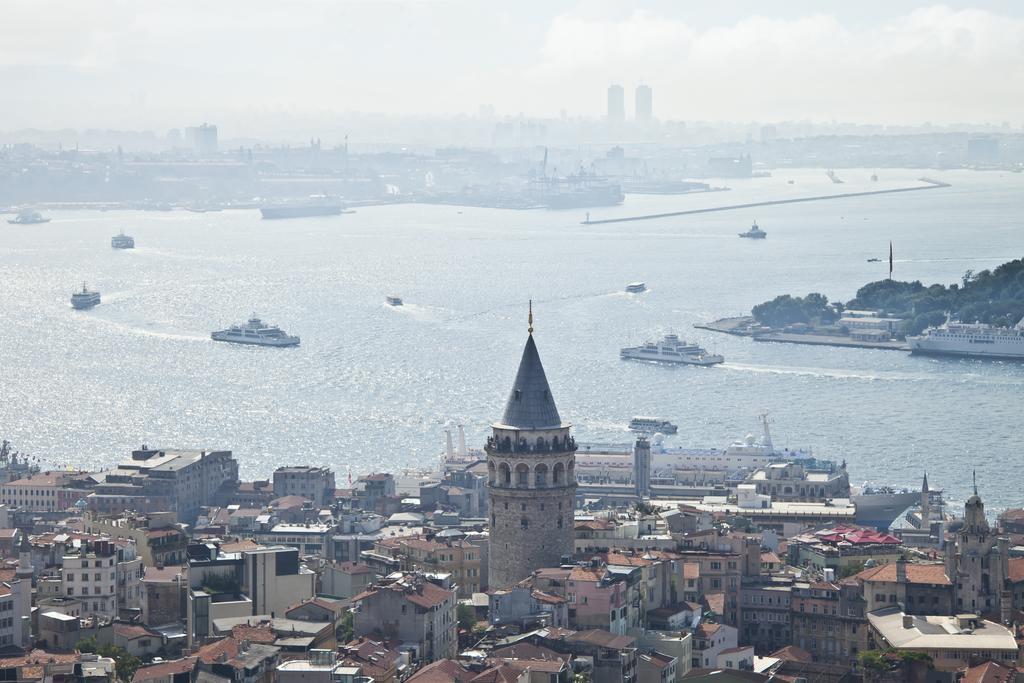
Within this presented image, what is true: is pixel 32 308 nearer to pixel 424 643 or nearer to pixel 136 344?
pixel 136 344

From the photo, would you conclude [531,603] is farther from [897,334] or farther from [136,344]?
[897,334]

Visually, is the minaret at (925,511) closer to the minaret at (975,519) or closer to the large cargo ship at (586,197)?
the minaret at (975,519)

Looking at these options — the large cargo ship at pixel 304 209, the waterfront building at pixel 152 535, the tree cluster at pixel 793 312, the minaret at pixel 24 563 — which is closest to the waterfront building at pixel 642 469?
the waterfront building at pixel 152 535

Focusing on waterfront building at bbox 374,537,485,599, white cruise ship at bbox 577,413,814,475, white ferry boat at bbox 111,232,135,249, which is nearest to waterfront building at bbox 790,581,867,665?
waterfront building at bbox 374,537,485,599

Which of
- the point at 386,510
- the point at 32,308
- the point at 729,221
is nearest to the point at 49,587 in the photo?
the point at 386,510

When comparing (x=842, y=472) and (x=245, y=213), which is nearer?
(x=842, y=472)

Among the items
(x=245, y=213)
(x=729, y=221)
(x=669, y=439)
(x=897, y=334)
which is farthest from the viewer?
(x=245, y=213)

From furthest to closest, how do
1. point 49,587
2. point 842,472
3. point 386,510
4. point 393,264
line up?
point 393,264
point 842,472
point 386,510
point 49,587
